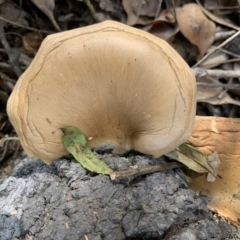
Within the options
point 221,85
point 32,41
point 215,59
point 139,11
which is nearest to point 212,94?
point 221,85

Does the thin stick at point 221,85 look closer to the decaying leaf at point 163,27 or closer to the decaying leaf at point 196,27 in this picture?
the decaying leaf at point 196,27

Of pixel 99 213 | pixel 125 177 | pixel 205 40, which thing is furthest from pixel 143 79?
pixel 205 40

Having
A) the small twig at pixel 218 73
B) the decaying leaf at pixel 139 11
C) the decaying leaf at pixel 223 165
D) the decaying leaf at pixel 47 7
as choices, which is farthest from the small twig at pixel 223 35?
the decaying leaf at pixel 47 7

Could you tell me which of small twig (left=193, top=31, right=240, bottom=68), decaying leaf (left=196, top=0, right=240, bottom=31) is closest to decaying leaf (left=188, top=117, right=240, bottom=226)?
small twig (left=193, top=31, right=240, bottom=68)

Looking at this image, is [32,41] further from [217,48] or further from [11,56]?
[217,48]

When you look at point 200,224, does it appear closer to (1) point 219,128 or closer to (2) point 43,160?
(1) point 219,128
